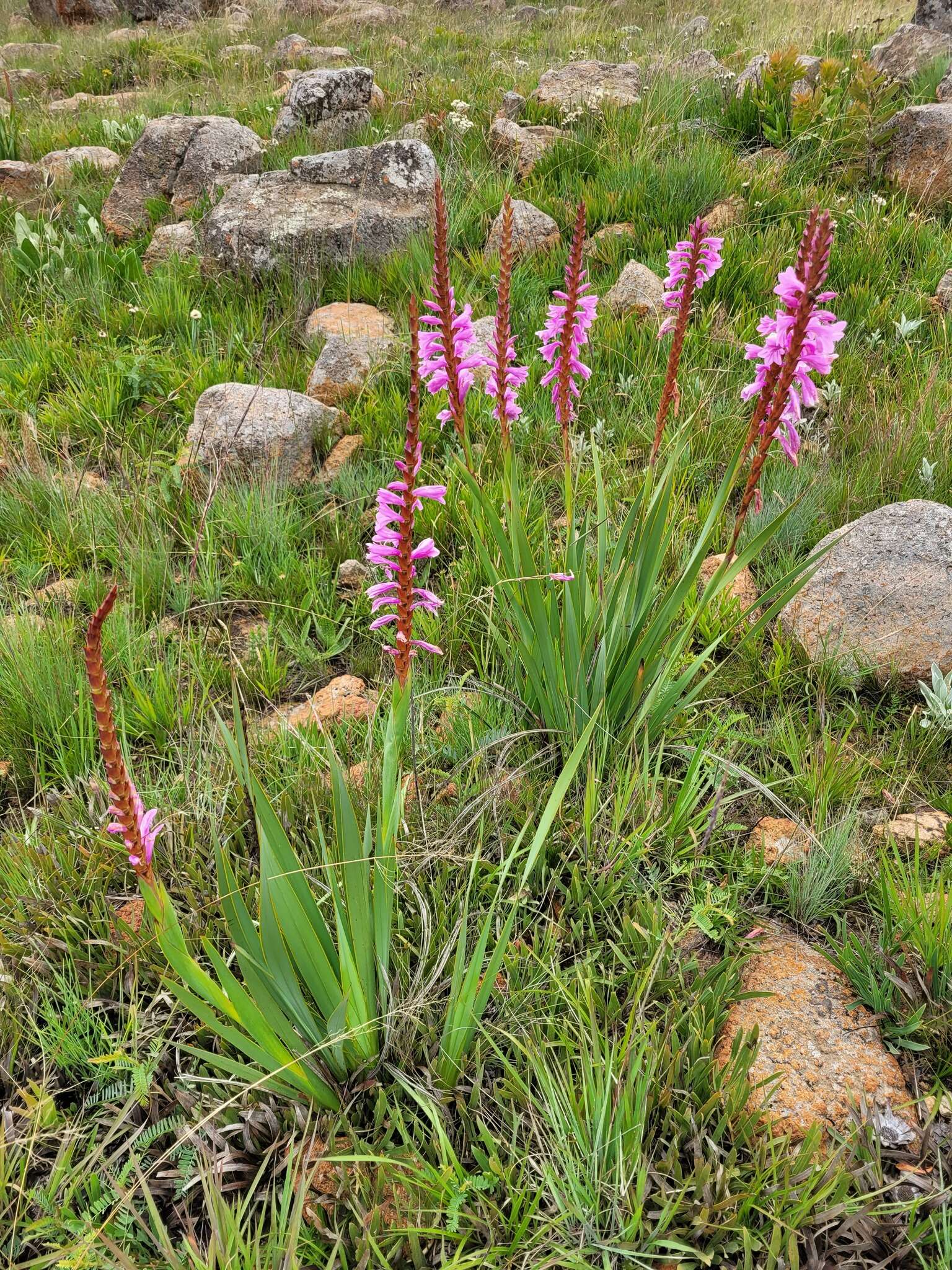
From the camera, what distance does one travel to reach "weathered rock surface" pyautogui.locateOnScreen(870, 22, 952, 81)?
664cm

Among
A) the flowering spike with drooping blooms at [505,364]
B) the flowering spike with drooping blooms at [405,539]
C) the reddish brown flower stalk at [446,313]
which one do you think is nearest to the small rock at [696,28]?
the flowering spike with drooping blooms at [505,364]

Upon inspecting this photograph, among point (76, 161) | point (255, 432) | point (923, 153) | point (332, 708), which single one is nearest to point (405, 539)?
point (332, 708)

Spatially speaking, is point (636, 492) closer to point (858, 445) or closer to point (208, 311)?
point (858, 445)

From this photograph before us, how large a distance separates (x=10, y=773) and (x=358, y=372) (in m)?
2.51

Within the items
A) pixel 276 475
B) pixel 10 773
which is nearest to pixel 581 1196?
pixel 10 773

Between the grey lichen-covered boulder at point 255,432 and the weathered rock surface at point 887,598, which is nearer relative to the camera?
the weathered rock surface at point 887,598

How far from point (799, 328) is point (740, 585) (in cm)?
137

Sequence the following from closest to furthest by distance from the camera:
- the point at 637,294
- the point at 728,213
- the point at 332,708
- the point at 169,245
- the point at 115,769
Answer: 1. the point at 115,769
2. the point at 332,708
3. the point at 637,294
4. the point at 728,213
5. the point at 169,245

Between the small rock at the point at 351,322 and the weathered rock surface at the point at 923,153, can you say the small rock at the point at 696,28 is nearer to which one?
the weathered rock surface at the point at 923,153

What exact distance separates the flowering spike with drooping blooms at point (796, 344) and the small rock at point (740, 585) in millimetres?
880

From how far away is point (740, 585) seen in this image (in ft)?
9.87

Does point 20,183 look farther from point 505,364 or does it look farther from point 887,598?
point 887,598

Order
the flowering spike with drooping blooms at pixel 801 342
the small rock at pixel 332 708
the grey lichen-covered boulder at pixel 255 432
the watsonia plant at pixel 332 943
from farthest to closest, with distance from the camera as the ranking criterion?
the grey lichen-covered boulder at pixel 255 432 → the small rock at pixel 332 708 → the flowering spike with drooping blooms at pixel 801 342 → the watsonia plant at pixel 332 943

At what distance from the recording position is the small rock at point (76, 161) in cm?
675
